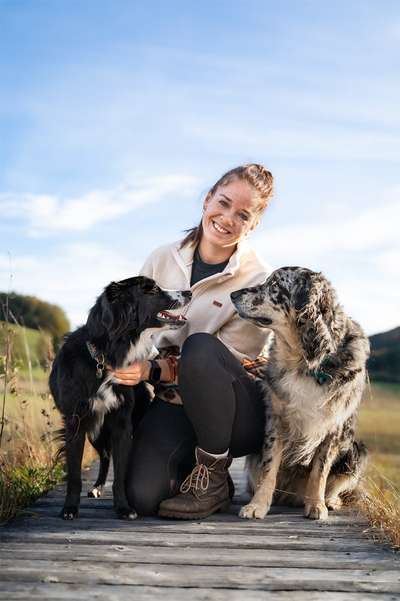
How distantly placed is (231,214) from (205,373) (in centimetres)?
121

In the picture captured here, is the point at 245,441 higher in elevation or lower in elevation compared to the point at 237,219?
lower

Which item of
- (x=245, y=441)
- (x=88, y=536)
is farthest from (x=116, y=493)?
(x=245, y=441)

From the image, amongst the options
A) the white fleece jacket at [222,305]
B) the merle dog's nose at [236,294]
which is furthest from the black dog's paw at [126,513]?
the merle dog's nose at [236,294]

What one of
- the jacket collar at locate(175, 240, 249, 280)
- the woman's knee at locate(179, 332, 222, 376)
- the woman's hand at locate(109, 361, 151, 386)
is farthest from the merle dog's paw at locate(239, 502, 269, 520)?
the jacket collar at locate(175, 240, 249, 280)

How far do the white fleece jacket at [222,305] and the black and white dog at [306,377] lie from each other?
42cm

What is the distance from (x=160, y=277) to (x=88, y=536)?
75.4 inches

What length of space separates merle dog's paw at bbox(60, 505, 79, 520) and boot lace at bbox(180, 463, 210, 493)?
604 millimetres

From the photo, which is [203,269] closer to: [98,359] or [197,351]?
[197,351]

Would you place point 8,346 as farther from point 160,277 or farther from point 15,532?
point 15,532

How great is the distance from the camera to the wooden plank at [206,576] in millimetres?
2590

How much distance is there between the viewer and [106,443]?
416 cm

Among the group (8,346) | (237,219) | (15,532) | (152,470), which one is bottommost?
(15,532)

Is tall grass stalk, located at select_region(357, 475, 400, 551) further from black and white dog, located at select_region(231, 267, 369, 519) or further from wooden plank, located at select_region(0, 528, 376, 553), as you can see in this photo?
black and white dog, located at select_region(231, 267, 369, 519)

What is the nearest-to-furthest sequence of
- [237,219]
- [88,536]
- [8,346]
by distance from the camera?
[88,536]
[237,219]
[8,346]
